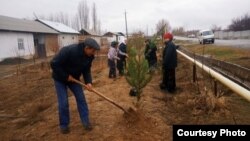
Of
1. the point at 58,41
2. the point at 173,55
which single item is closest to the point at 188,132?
the point at 173,55

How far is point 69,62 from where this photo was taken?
4.62m

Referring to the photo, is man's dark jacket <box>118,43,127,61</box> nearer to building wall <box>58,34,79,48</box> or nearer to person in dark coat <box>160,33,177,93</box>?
person in dark coat <box>160,33,177,93</box>

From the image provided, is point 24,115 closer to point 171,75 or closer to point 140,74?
point 140,74

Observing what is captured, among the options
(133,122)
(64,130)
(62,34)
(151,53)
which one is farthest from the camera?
(62,34)

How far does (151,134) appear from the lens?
462cm

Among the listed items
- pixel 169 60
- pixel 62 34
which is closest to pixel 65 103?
pixel 169 60

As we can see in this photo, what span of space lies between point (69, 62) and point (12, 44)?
2297cm

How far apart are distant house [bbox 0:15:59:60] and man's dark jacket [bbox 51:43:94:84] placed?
17835 mm

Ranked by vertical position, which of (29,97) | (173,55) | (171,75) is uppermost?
(173,55)

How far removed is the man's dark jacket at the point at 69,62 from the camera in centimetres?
450

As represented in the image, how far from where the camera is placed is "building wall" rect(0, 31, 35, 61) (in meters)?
23.9

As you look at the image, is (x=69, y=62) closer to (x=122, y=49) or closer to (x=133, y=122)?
(x=133, y=122)

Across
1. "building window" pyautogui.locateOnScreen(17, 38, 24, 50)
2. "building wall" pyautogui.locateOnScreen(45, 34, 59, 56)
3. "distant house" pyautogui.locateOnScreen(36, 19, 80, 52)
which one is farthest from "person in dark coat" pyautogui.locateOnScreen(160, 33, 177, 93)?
"distant house" pyautogui.locateOnScreen(36, 19, 80, 52)

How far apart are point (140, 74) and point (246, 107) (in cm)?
240
